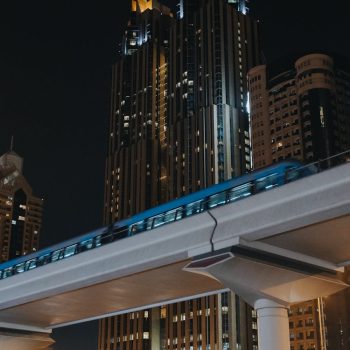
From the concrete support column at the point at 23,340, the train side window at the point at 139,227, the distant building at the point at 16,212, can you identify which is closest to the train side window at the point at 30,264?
the concrete support column at the point at 23,340

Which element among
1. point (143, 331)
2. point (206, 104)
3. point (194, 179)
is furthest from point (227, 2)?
point (143, 331)

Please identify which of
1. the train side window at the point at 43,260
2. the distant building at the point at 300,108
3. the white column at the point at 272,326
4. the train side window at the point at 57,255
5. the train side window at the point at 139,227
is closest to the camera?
the white column at the point at 272,326

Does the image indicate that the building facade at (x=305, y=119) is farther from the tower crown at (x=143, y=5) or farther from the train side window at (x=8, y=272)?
the train side window at (x=8, y=272)

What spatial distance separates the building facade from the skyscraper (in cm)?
574

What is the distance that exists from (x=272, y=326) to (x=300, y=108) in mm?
89086

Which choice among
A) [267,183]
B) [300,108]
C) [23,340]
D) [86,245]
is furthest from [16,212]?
[267,183]

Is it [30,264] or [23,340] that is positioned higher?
[30,264]

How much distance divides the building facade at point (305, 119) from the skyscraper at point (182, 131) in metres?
5.74

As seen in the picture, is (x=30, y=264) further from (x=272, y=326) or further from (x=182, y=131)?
(x=182, y=131)

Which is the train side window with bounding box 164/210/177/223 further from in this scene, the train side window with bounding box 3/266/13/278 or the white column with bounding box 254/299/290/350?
the train side window with bounding box 3/266/13/278

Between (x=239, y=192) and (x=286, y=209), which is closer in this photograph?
(x=286, y=209)

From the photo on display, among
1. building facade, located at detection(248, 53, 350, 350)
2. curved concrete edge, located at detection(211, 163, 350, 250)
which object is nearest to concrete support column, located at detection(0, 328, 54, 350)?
curved concrete edge, located at detection(211, 163, 350, 250)

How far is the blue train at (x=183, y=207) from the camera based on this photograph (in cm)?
2194

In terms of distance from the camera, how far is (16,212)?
17712 centimetres
